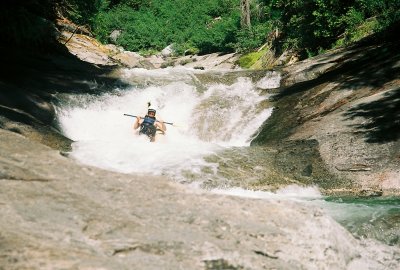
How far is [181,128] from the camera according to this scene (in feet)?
48.3

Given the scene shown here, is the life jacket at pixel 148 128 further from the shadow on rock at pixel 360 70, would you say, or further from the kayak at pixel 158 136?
the shadow on rock at pixel 360 70

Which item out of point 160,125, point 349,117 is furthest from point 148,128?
point 349,117

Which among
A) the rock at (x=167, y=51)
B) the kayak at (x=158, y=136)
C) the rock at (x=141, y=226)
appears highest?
the rock at (x=167, y=51)

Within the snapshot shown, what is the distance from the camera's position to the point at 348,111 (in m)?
10.9

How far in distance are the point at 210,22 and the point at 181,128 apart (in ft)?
91.1

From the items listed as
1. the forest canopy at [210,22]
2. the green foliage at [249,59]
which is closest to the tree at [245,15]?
Result: the forest canopy at [210,22]

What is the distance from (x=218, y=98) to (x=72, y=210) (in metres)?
13.1

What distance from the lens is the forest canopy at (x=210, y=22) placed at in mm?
16812

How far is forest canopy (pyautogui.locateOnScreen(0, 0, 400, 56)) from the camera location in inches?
662

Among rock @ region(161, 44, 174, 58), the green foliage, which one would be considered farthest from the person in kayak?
rock @ region(161, 44, 174, 58)

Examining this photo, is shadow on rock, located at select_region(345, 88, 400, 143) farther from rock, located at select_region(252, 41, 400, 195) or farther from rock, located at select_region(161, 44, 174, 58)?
rock, located at select_region(161, 44, 174, 58)

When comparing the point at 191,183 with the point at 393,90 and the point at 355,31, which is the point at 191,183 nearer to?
the point at 393,90

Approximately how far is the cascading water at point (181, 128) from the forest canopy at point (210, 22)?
3967 millimetres

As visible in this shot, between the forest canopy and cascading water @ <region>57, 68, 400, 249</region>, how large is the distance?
3.97 meters
